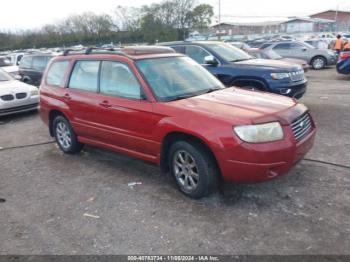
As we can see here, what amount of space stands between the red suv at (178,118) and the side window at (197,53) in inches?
142

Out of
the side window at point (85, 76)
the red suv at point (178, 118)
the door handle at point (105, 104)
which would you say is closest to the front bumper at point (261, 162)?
the red suv at point (178, 118)

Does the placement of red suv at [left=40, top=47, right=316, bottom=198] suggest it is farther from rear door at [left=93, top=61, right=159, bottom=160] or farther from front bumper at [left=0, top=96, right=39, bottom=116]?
front bumper at [left=0, top=96, right=39, bottom=116]

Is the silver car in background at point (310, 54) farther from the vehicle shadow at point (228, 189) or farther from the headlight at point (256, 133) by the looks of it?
the headlight at point (256, 133)

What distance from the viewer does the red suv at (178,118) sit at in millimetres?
3621

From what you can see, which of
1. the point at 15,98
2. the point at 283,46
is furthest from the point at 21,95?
the point at 283,46

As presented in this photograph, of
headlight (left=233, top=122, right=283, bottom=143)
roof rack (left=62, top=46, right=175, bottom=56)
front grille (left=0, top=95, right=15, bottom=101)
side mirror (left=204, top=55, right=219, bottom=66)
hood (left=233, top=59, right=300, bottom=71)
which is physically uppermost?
roof rack (left=62, top=46, right=175, bottom=56)

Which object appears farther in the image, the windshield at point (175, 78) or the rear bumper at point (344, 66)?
the rear bumper at point (344, 66)

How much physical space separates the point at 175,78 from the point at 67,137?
244 cm

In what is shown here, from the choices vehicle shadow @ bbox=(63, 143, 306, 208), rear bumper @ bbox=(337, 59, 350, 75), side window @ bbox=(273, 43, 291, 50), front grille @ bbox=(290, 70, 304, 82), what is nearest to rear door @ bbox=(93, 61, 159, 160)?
vehicle shadow @ bbox=(63, 143, 306, 208)

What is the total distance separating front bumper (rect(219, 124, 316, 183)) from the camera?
3.54m

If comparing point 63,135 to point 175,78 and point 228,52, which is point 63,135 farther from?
point 228,52

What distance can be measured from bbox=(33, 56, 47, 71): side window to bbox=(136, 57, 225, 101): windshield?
428 inches

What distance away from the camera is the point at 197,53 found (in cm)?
900

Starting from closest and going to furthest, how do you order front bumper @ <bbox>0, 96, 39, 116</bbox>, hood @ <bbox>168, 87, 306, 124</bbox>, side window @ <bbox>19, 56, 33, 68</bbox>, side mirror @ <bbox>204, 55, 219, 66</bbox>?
hood @ <bbox>168, 87, 306, 124</bbox> → side mirror @ <bbox>204, 55, 219, 66</bbox> → front bumper @ <bbox>0, 96, 39, 116</bbox> → side window @ <bbox>19, 56, 33, 68</bbox>
